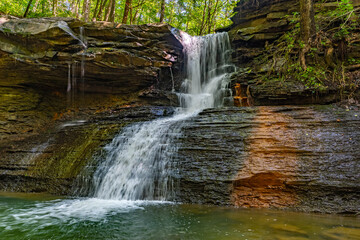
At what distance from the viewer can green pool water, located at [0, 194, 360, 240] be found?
105 inches

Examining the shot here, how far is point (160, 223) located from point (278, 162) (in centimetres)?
266

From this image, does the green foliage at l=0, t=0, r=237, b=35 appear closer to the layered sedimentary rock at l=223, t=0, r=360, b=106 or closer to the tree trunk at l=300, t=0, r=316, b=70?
the layered sedimentary rock at l=223, t=0, r=360, b=106

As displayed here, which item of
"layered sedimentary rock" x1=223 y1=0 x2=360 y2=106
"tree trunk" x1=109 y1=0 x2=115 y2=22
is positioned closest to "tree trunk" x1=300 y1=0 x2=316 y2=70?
"layered sedimentary rock" x1=223 y1=0 x2=360 y2=106

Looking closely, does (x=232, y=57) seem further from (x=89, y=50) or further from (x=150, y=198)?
(x=150, y=198)

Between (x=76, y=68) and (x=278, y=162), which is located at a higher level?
(x=76, y=68)

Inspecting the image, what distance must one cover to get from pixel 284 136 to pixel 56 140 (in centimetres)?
676

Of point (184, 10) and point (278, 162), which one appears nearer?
point (278, 162)

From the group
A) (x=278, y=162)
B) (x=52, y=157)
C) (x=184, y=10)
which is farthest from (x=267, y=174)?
(x=184, y=10)

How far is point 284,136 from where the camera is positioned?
4.85 m

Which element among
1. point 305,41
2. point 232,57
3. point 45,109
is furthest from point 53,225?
point 232,57

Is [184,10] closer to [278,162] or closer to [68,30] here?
[68,30]

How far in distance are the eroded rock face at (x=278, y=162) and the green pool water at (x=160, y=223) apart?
1.27 ft

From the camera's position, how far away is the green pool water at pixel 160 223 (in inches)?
105

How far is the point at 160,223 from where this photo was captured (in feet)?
10.2
